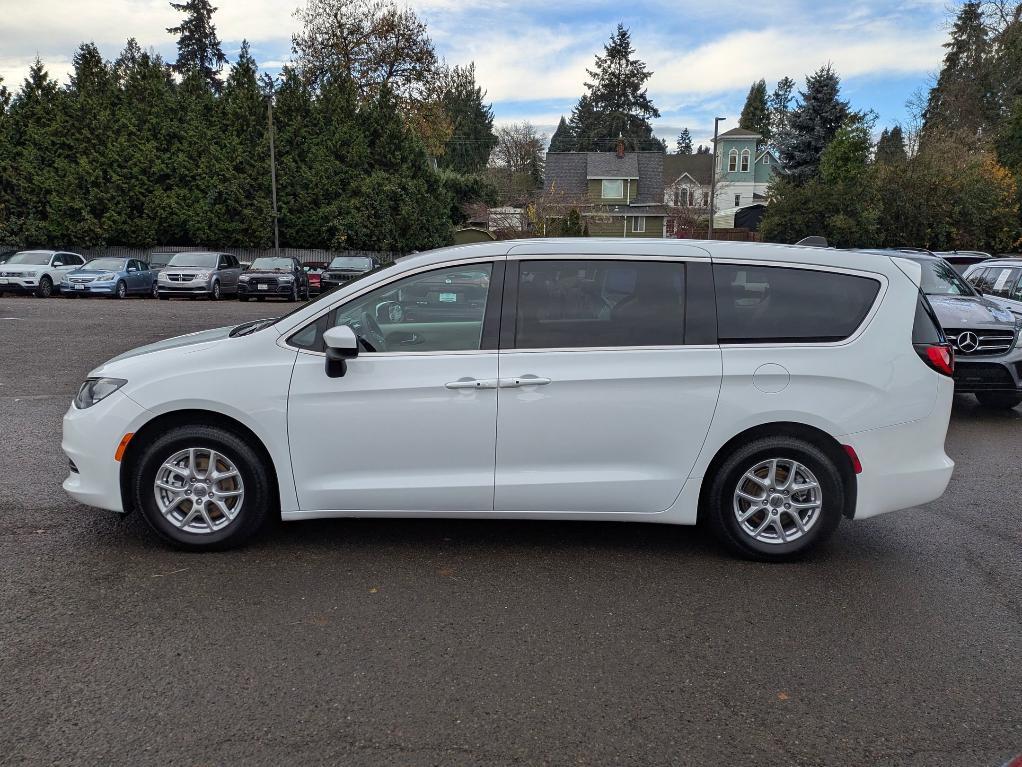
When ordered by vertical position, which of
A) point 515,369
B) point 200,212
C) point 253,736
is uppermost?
point 200,212

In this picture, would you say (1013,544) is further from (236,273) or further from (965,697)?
(236,273)

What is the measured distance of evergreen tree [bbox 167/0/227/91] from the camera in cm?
7062

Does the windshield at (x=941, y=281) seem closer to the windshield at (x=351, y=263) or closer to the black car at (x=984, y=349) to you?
the black car at (x=984, y=349)

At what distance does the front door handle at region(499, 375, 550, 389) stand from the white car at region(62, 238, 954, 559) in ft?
0.03

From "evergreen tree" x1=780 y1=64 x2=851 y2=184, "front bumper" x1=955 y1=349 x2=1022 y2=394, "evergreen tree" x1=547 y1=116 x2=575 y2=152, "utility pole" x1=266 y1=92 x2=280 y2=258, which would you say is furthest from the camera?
"evergreen tree" x1=547 y1=116 x2=575 y2=152

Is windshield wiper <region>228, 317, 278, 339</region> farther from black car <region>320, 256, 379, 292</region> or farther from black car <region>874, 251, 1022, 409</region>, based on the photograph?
black car <region>320, 256, 379, 292</region>

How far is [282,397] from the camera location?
15.1ft

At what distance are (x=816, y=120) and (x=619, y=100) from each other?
38156 mm

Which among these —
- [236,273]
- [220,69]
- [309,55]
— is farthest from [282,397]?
[220,69]

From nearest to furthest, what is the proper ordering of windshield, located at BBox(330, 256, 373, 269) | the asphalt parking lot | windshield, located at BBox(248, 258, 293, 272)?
the asphalt parking lot < windshield, located at BBox(248, 258, 293, 272) < windshield, located at BBox(330, 256, 373, 269)

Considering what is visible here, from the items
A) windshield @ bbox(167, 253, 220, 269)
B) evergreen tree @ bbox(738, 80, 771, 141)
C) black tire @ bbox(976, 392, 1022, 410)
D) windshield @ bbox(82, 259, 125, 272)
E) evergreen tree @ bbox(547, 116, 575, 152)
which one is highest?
evergreen tree @ bbox(738, 80, 771, 141)

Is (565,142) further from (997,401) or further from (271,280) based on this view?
(997,401)

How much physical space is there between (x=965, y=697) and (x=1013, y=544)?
89.4 inches

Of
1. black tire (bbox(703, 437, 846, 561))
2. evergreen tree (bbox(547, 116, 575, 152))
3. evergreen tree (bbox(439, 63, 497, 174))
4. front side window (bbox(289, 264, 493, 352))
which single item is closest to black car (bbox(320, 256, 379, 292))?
front side window (bbox(289, 264, 493, 352))
